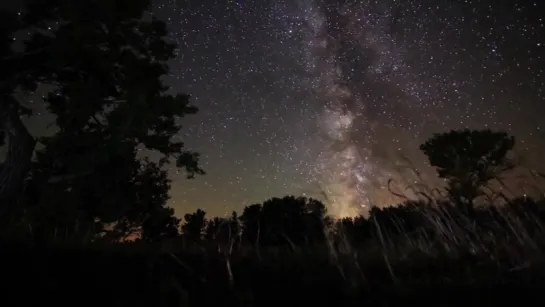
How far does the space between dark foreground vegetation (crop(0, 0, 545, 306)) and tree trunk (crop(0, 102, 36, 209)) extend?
1.1 inches

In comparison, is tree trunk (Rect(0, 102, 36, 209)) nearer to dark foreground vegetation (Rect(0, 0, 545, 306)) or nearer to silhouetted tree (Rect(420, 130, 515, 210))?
dark foreground vegetation (Rect(0, 0, 545, 306))

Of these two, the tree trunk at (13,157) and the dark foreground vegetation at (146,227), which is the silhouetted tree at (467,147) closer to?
the dark foreground vegetation at (146,227)

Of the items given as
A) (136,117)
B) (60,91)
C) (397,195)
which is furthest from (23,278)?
(60,91)

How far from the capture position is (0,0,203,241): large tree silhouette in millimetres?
11734

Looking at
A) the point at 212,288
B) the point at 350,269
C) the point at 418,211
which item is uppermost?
the point at 418,211

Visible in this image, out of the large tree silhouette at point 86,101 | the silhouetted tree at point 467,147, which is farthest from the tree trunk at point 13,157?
the silhouetted tree at point 467,147

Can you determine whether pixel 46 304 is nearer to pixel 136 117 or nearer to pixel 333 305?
pixel 333 305

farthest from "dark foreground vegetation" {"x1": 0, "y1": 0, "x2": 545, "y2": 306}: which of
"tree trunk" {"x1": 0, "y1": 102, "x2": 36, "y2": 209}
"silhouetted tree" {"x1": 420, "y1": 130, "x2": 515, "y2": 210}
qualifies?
"silhouetted tree" {"x1": 420, "y1": 130, "x2": 515, "y2": 210}

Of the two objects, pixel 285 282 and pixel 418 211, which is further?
pixel 418 211

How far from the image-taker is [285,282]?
4332 mm

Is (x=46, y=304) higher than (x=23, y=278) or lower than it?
lower

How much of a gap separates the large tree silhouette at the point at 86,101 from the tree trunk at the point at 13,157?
0.07 feet

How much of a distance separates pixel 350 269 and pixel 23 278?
115 inches

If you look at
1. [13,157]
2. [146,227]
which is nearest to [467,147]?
[146,227]
